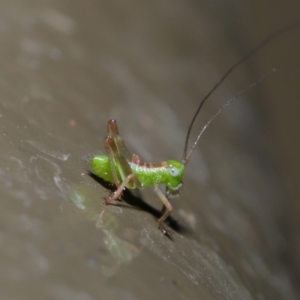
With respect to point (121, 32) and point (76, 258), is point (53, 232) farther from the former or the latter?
point (121, 32)

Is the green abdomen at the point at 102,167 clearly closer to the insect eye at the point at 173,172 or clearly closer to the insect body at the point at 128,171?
the insect body at the point at 128,171

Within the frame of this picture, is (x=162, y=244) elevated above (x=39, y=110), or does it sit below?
below

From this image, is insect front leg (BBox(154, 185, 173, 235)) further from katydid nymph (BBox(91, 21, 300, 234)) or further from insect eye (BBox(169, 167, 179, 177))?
insect eye (BBox(169, 167, 179, 177))

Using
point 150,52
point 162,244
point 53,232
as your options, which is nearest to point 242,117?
point 150,52

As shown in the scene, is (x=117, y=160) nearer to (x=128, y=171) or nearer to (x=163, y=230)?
(x=128, y=171)

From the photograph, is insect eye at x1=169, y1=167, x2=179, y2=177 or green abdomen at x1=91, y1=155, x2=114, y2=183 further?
insect eye at x1=169, y1=167, x2=179, y2=177

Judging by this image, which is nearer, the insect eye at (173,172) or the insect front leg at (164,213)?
the insect front leg at (164,213)


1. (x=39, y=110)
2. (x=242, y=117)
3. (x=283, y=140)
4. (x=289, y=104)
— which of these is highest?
(x=289, y=104)

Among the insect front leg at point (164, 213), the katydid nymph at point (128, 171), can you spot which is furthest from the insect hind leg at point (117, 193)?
the insect front leg at point (164, 213)

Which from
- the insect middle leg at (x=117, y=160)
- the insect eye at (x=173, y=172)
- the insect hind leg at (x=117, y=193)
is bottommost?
the insect hind leg at (x=117, y=193)

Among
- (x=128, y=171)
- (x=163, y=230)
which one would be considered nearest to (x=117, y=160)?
→ (x=128, y=171)

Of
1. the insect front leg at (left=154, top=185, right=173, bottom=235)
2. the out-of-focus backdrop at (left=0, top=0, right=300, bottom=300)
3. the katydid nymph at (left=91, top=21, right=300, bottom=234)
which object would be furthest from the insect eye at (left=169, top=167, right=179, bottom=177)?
the out-of-focus backdrop at (left=0, top=0, right=300, bottom=300)
